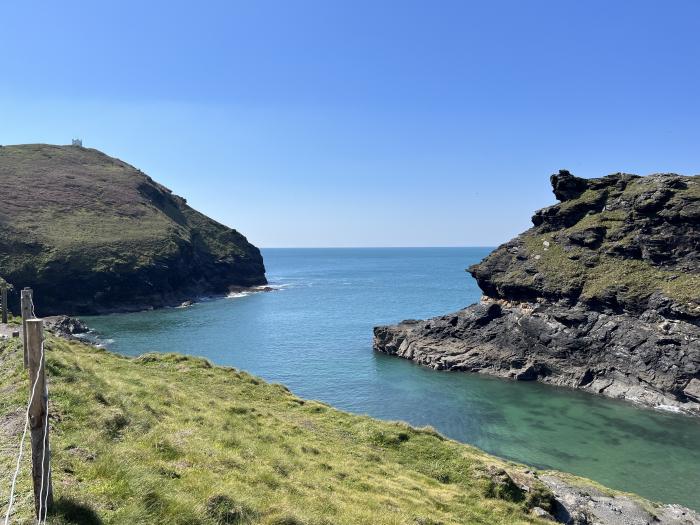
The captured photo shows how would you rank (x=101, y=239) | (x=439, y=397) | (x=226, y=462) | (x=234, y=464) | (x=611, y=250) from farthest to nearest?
(x=101, y=239) → (x=611, y=250) → (x=439, y=397) → (x=234, y=464) → (x=226, y=462)

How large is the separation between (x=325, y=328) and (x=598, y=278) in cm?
5036

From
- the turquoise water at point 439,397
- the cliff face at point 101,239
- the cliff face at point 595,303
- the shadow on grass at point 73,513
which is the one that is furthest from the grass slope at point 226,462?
the cliff face at point 101,239

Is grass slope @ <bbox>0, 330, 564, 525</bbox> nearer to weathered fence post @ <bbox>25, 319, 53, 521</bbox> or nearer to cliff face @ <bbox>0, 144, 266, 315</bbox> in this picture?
weathered fence post @ <bbox>25, 319, 53, 521</bbox>

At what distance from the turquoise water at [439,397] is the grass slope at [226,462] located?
17.3 m

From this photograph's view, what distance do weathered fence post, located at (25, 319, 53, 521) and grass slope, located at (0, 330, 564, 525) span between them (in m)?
0.68

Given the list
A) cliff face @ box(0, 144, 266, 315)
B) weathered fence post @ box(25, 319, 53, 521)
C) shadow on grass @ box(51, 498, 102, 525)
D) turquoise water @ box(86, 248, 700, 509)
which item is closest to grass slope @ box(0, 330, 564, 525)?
shadow on grass @ box(51, 498, 102, 525)

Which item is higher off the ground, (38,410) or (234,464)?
(38,410)

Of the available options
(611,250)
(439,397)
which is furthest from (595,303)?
(439,397)

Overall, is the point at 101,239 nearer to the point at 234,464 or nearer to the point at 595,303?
the point at 595,303

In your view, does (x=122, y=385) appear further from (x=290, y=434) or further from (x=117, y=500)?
(x=117, y=500)

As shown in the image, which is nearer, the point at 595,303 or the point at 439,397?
the point at 439,397

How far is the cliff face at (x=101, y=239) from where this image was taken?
107500 millimetres

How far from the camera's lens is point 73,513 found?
8578 mm

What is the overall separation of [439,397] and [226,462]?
41.3m
